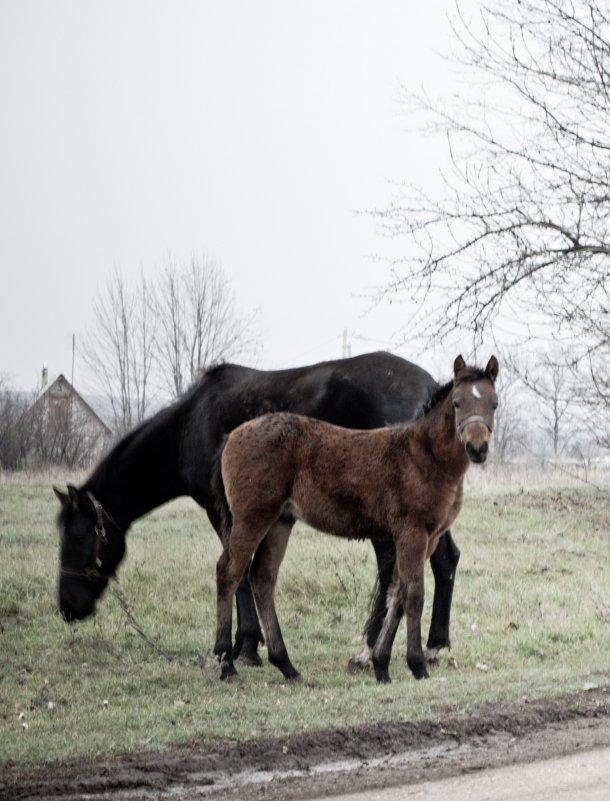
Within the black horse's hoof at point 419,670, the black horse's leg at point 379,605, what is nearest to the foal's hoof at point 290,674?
the black horse's leg at point 379,605

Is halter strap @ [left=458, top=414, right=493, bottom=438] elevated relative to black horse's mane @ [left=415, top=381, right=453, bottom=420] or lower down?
lower down

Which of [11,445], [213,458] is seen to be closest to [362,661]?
[213,458]

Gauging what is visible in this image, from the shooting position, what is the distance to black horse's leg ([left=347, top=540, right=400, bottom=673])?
9258 mm

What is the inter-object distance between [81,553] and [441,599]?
336cm

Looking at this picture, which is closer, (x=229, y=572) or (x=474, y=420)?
(x=474, y=420)

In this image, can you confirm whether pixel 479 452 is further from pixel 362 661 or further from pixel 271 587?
pixel 362 661

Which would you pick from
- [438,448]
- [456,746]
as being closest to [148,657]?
[438,448]

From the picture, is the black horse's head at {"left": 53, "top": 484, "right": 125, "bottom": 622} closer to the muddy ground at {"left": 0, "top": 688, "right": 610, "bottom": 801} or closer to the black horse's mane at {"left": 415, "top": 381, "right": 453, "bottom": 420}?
the black horse's mane at {"left": 415, "top": 381, "right": 453, "bottom": 420}

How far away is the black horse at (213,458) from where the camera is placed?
989cm

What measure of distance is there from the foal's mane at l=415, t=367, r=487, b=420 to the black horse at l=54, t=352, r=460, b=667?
1189 millimetres

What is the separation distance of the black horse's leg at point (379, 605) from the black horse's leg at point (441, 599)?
50 cm

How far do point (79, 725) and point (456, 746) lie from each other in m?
2.54

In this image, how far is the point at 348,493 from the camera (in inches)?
339

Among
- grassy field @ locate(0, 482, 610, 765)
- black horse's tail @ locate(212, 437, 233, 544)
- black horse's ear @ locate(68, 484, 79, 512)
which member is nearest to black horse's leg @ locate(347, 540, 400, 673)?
grassy field @ locate(0, 482, 610, 765)
